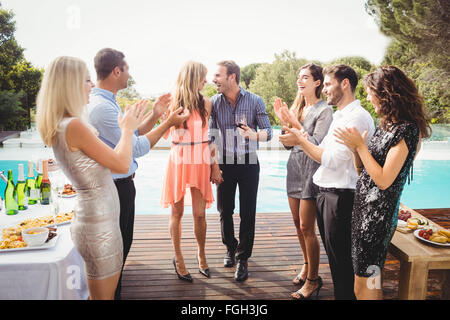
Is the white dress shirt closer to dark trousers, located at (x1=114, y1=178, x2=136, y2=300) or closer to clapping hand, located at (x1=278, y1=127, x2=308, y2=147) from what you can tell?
A: clapping hand, located at (x1=278, y1=127, x2=308, y2=147)

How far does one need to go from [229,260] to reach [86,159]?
181 cm

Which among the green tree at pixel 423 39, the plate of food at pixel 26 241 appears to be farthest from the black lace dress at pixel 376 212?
the green tree at pixel 423 39

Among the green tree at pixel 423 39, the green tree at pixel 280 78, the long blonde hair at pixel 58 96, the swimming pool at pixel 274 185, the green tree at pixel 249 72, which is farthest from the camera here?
the green tree at pixel 249 72

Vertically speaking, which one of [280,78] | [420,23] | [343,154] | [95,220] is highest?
[420,23]

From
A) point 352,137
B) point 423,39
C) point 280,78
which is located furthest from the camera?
point 280,78

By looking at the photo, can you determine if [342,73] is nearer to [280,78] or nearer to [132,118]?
[132,118]

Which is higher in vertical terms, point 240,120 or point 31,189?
point 240,120

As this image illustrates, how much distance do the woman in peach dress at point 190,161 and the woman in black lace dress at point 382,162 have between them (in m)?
1.13

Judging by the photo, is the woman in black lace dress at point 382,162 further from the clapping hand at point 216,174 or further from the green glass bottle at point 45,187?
the green glass bottle at point 45,187

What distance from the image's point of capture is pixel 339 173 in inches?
70.6

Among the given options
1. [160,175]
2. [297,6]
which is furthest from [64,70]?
[160,175]

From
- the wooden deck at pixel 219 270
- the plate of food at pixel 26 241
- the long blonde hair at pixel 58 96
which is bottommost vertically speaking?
the wooden deck at pixel 219 270

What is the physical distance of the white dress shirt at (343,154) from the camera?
1.73 m

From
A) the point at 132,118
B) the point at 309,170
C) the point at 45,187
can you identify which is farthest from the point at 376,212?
the point at 45,187
